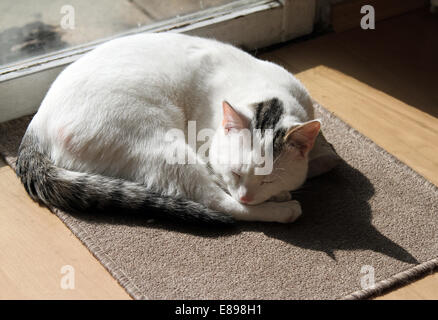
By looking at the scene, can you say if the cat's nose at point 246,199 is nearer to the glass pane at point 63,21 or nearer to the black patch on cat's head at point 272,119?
the black patch on cat's head at point 272,119

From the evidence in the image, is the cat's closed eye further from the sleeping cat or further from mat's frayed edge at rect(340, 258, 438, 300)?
mat's frayed edge at rect(340, 258, 438, 300)

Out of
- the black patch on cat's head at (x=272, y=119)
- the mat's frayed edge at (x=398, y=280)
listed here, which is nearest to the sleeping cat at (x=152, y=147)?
the black patch on cat's head at (x=272, y=119)

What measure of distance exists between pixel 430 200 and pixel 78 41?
5.79ft

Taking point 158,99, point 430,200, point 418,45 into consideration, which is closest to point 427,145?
point 430,200

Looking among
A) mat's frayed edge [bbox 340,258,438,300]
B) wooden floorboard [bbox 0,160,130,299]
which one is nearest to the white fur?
wooden floorboard [bbox 0,160,130,299]

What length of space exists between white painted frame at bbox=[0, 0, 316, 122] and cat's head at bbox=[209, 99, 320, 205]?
3.69ft

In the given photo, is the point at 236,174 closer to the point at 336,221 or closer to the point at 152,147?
the point at 152,147

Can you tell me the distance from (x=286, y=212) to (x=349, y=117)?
0.88 metres

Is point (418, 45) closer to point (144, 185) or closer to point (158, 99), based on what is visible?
point (158, 99)

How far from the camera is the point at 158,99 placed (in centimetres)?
227

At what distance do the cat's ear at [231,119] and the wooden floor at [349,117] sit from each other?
646 mm

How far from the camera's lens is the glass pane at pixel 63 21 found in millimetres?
2760

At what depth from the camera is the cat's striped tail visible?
2.10 m

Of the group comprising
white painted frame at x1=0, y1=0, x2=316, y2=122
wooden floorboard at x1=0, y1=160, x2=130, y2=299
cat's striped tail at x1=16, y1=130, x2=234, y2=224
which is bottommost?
wooden floorboard at x1=0, y1=160, x2=130, y2=299
